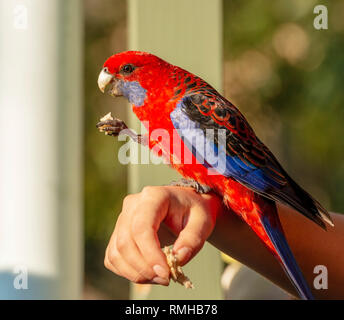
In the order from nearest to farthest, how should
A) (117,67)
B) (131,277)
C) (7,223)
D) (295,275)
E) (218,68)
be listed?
(131,277) → (295,275) → (117,67) → (218,68) → (7,223)

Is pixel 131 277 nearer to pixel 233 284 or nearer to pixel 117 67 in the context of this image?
pixel 117 67

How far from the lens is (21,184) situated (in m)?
1.64

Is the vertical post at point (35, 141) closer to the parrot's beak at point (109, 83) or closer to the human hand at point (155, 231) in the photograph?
the parrot's beak at point (109, 83)

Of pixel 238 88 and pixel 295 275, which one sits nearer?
pixel 295 275

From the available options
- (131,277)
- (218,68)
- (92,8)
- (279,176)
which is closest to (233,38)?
(92,8)

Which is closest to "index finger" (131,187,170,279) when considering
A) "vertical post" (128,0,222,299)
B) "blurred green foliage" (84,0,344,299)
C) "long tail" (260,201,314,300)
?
"long tail" (260,201,314,300)

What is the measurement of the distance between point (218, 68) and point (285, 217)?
0.44 meters

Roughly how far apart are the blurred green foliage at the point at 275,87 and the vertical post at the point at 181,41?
5.38 ft

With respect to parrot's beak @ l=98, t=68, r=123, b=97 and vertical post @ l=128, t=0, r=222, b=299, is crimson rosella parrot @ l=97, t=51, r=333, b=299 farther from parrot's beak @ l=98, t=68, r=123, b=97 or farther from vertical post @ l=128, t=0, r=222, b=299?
vertical post @ l=128, t=0, r=222, b=299

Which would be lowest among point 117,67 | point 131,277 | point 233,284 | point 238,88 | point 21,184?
point 233,284

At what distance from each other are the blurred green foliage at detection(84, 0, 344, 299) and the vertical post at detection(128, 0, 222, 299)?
164 centimetres

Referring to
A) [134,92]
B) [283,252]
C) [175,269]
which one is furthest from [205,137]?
[175,269]

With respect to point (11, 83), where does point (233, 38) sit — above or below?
Result: above

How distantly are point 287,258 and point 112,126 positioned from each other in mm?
502
